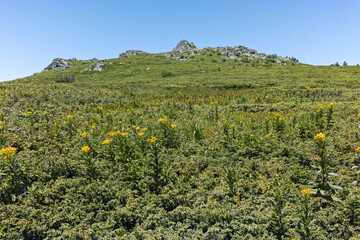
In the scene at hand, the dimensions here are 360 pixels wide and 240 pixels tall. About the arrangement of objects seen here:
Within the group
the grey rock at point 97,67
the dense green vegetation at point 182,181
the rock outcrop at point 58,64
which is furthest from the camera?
the rock outcrop at point 58,64

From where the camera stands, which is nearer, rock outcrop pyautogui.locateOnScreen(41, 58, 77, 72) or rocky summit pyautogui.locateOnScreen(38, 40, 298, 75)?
rocky summit pyautogui.locateOnScreen(38, 40, 298, 75)

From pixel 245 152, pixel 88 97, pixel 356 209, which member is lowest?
pixel 356 209

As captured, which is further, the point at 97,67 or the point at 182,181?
the point at 97,67

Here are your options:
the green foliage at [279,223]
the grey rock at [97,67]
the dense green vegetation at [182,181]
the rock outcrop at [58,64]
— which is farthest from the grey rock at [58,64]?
the green foliage at [279,223]

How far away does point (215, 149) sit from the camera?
7613 mm

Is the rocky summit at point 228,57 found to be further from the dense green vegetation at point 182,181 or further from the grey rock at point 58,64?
the dense green vegetation at point 182,181

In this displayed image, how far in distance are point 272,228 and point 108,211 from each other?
3.91 meters

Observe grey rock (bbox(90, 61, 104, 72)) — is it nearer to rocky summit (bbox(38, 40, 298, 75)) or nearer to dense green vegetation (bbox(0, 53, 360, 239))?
rocky summit (bbox(38, 40, 298, 75))

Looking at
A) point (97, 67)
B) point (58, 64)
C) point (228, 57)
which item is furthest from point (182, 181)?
point (58, 64)

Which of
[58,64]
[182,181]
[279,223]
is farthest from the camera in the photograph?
[58,64]

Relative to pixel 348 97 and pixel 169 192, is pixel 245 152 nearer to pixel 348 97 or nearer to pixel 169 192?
pixel 169 192

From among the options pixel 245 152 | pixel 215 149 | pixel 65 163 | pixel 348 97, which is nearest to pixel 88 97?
pixel 65 163

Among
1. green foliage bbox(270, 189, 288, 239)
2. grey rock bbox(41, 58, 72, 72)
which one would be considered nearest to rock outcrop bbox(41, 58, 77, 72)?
grey rock bbox(41, 58, 72, 72)

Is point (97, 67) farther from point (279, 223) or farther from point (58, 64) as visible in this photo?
point (279, 223)
